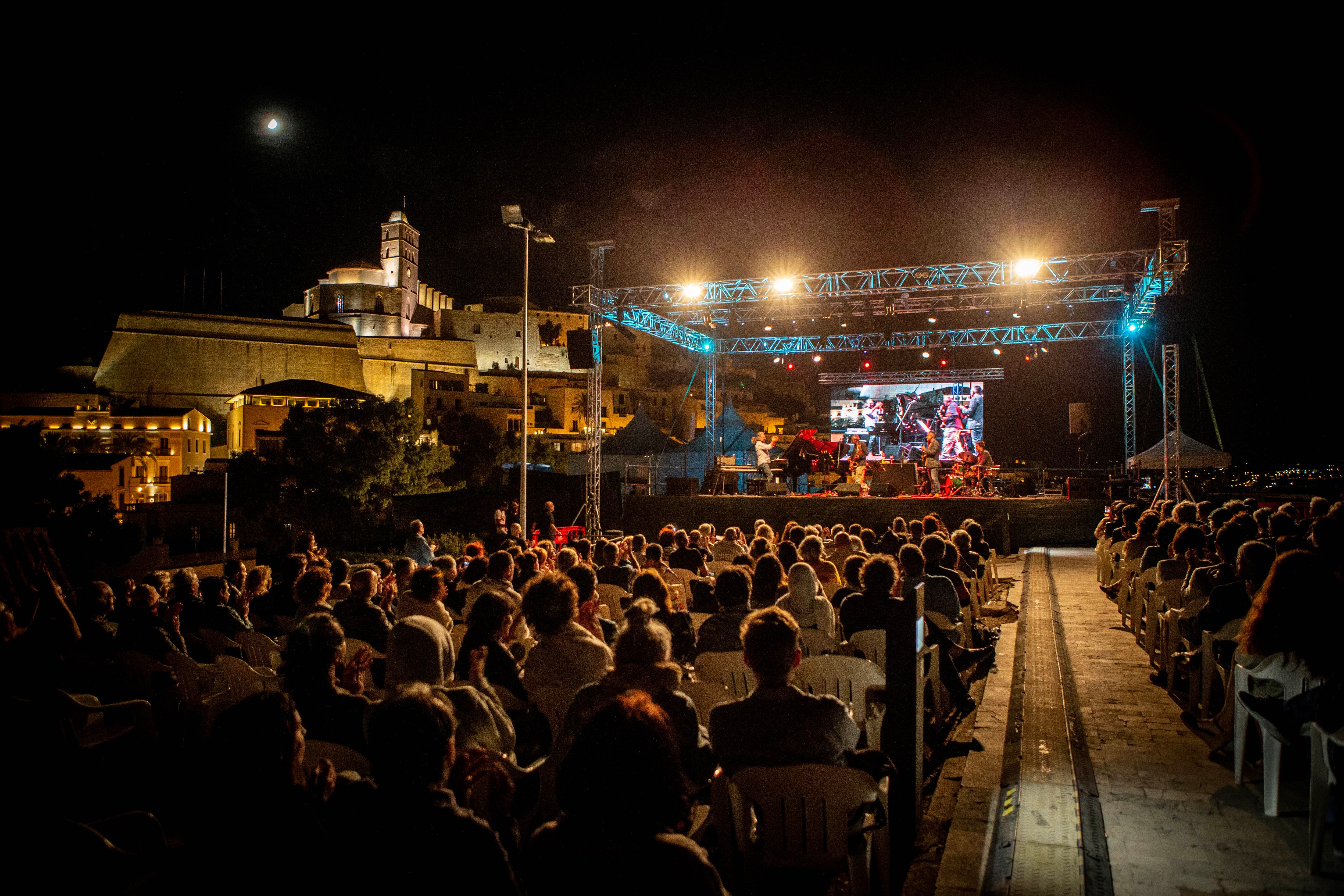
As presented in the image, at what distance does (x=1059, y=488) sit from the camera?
827 inches

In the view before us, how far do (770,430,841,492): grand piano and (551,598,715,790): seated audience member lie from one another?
17.2 meters

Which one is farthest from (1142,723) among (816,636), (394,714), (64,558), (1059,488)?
(64,558)

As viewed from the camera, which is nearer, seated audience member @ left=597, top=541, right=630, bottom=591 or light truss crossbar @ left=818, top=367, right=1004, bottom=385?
seated audience member @ left=597, top=541, right=630, bottom=591

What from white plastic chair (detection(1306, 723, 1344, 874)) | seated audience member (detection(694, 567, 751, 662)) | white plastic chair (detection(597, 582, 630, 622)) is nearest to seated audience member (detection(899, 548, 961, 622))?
seated audience member (detection(694, 567, 751, 662))

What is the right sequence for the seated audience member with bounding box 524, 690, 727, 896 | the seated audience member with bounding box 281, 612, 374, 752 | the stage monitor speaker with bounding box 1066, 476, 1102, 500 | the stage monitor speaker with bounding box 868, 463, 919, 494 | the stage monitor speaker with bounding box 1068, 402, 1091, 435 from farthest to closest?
1. the stage monitor speaker with bounding box 1068, 402, 1091, 435
2. the stage monitor speaker with bounding box 868, 463, 919, 494
3. the stage monitor speaker with bounding box 1066, 476, 1102, 500
4. the seated audience member with bounding box 281, 612, 374, 752
5. the seated audience member with bounding box 524, 690, 727, 896

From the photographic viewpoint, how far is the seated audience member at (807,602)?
182 inches

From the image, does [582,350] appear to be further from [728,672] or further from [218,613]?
[728,672]

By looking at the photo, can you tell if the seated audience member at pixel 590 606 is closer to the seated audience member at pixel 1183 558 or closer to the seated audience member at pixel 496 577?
the seated audience member at pixel 496 577

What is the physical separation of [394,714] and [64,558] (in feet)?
137

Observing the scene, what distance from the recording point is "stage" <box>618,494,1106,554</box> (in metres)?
16.4

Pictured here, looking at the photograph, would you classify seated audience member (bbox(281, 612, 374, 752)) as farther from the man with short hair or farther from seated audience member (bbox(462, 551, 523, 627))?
the man with short hair

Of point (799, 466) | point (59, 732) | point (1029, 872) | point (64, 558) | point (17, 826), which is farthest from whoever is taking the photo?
point (64, 558)

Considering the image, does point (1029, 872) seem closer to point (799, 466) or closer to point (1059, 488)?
point (799, 466)

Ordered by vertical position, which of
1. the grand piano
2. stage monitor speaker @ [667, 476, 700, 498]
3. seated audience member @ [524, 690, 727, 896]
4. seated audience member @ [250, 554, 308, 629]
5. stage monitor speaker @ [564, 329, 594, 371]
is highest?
stage monitor speaker @ [564, 329, 594, 371]
